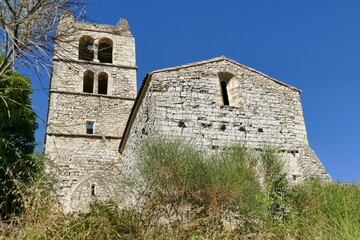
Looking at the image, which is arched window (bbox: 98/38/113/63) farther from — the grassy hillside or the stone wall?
the grassy hillside

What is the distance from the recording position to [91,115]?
17.5 metres

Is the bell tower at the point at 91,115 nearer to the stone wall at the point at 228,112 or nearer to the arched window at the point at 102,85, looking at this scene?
the arched window at the point at 102,85

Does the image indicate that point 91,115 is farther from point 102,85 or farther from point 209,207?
point 209,207

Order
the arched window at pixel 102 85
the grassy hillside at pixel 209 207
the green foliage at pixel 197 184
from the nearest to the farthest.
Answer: the grassy hillside at pixel 209 207 → the green foliage at pixel 197 184 → the arched window at pixel 102 85

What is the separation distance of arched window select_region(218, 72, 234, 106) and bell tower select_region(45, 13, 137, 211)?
5.36m

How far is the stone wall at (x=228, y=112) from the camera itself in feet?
29.7

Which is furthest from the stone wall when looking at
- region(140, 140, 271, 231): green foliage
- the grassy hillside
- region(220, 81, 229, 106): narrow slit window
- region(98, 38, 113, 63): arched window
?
region(98, 38, 113, 63): arched window

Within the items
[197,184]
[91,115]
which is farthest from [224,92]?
[91,115]

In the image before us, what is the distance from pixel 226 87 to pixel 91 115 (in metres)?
9.08

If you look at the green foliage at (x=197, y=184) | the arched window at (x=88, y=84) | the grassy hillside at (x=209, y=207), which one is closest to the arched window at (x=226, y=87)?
the grassy hillside at (x=209, y=207)

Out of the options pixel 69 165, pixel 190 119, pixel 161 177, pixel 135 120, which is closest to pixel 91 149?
pixel 69 165

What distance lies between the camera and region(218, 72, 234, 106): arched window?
10.1 m

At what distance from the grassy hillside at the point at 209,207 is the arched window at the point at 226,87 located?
6.28ft

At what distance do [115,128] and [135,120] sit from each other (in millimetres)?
6158
